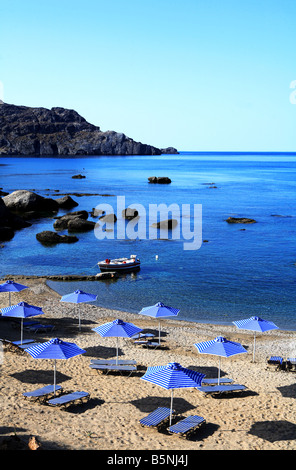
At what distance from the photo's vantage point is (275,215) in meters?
73.2

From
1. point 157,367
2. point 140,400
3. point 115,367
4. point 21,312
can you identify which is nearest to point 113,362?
point 115,367

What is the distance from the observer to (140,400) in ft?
54.3

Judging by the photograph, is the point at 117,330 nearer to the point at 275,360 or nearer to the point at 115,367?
the point at 115,367

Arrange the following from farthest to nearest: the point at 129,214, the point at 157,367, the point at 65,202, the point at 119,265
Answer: the point at 65,202 < the point at 129,214 < the point at 119,265 < the point at 157,367

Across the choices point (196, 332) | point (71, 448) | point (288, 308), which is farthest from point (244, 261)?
point (71, 448)

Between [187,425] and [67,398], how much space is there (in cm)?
422

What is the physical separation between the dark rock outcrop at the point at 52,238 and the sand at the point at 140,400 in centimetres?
2660

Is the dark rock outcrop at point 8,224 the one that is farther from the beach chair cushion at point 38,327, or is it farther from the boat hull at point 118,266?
the beach chair cushion at point 38,327

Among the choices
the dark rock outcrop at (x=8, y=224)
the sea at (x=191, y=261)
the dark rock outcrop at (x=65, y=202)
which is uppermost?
the dark rock outcrop at (x=65, y=202)

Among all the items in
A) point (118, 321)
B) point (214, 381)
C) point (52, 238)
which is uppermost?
point (118, 321)

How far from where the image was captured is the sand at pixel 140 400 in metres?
13.3

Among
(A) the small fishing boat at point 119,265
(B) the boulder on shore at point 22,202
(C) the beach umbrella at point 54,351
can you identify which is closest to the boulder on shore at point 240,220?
(A) the small fishing boat at point 119,265

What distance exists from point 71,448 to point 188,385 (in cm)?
388
